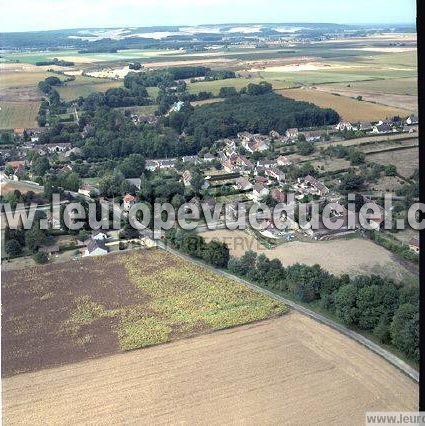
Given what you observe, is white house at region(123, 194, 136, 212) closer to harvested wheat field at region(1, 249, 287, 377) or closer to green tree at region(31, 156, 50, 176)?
harvested wheat field at region(1, 249, 287, 377)

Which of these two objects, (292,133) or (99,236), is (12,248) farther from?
(292,133)

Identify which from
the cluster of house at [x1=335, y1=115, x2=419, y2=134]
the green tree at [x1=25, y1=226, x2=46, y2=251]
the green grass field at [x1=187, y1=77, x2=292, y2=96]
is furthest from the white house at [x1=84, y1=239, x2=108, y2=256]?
the green grass field at [x1=187, y1=77, x2=292, y2=96]

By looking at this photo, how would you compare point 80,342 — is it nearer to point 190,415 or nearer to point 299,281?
point 190,415

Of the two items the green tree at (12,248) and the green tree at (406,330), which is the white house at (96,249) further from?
the green tree at (406,330)

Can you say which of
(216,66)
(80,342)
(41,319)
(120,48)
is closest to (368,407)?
(80,342)

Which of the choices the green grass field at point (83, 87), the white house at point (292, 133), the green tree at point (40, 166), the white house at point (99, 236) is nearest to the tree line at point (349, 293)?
the white house at point (99, 236)

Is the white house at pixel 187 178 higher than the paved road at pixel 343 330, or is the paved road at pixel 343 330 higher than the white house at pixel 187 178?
the white house at pixel 187 178
